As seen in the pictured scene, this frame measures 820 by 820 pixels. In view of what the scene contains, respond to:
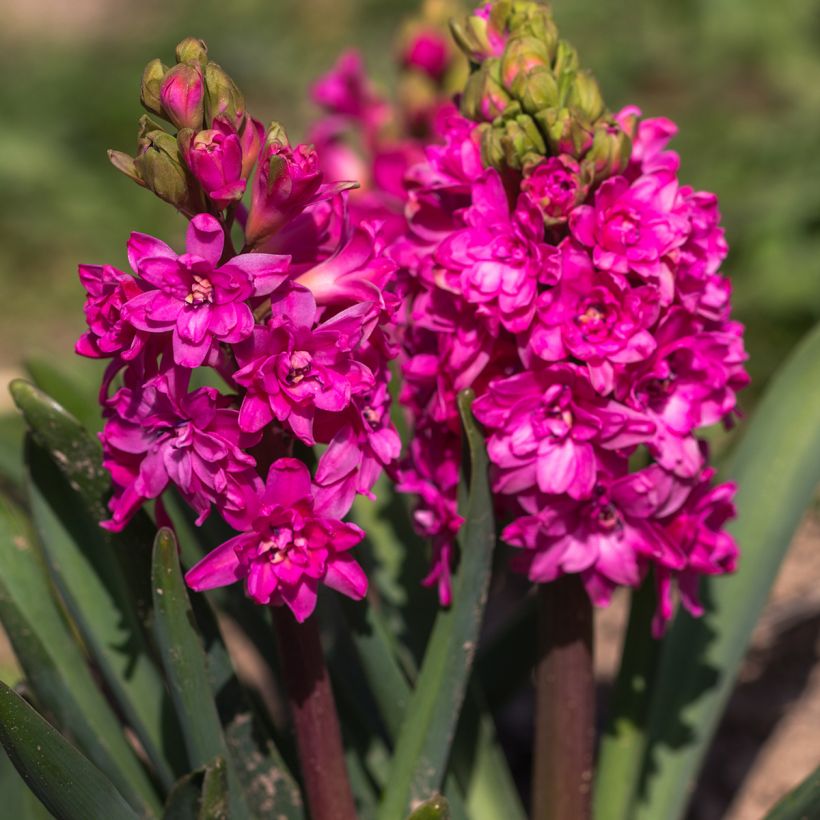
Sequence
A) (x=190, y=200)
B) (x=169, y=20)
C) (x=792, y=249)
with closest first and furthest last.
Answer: (x=190, y=200) → (x=792, y=249) → (x=169, y=20)

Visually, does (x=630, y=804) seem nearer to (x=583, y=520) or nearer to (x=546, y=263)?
(x=583, y=520)

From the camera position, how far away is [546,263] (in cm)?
119

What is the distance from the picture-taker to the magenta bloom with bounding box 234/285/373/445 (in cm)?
107

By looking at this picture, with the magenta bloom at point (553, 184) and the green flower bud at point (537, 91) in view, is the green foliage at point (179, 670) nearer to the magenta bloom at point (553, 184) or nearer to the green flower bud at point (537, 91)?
the magenta bloom at point (553, 184)

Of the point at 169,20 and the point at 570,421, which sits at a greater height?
the point at 169,20

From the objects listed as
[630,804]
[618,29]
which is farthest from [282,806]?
[618,29]

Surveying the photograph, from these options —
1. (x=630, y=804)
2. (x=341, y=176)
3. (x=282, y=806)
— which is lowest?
(x=630, y=804)

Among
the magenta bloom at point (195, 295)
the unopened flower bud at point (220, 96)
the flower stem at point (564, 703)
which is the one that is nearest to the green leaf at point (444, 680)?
the flower stem at point (564, 703)

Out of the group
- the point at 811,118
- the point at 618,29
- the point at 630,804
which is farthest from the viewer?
the point at 618,29

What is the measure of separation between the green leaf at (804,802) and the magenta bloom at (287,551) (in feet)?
1.83

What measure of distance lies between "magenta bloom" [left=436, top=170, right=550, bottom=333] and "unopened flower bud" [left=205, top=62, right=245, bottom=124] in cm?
24

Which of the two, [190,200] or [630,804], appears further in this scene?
[630,804]

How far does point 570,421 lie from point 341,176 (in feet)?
4.40

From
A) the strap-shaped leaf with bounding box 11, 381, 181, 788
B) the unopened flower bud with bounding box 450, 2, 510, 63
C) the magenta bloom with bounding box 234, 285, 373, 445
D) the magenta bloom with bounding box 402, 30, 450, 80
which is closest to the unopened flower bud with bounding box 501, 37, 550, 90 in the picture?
the unopened flower bud with bounding box 450, 2, 510, 63
